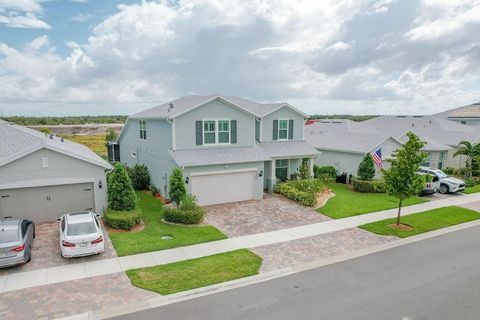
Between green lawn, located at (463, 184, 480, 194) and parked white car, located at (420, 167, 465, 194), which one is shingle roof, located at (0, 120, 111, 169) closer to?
parked white car, located at (420, 167, 465, 194)

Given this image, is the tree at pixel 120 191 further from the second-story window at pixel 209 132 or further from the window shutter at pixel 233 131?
the window shutter at pixel 233 131

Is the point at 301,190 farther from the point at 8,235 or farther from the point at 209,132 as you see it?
the point at 8,235

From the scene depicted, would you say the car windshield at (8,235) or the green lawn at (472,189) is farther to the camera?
the green lawn at (472,189)

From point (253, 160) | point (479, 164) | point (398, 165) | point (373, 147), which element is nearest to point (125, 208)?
point (253, 160)

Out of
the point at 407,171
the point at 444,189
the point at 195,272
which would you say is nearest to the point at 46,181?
the point at 195,272

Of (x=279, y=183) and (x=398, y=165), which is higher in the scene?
(x=398, y=165)

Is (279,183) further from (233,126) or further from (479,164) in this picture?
(479,164)

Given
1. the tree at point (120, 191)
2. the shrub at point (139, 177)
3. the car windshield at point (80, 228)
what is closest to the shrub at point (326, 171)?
the shrub at point (139, 177)
